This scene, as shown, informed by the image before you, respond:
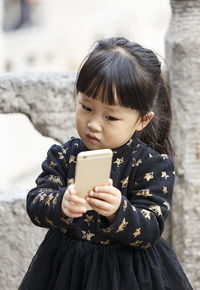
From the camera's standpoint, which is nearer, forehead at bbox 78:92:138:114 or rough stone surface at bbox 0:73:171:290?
forehead at bbox 78:92:138:114

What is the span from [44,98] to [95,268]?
100 cm

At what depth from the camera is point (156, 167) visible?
2414mm

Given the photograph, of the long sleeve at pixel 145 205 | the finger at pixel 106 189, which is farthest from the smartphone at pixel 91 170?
the long sleeve at pixel 145 205

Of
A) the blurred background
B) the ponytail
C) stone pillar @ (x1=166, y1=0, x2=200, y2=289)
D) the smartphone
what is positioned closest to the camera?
the smartphone

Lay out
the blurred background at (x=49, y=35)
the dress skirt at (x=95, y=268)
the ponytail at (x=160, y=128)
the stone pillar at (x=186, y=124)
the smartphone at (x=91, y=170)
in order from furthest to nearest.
A: 1. the blurred background at (x=49, y=35)
2. the stone pillar at (x=186, y=124)
3. the ponytail at (x=160, y=128)
4. the dress skirt at (x=95, y=268)
5. the smartphone at (x=91, y=170)

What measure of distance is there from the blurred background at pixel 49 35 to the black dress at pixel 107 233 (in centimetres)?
625

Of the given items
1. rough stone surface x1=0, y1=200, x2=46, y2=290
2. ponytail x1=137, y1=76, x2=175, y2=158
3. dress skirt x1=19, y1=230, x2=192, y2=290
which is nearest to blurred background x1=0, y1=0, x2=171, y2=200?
rough stone surface x1=0, y1=200, x2=46, y2=290

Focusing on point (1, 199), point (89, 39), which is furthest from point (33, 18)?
point (1, 199)

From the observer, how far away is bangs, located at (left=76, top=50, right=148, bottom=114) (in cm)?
227

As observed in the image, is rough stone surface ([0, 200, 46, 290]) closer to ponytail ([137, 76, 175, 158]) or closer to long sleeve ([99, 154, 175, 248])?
ponytail ([137, 76, 175, 158])

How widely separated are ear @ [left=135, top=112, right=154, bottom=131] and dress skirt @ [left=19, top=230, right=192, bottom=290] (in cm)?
37

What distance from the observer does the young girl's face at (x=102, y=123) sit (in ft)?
7.51

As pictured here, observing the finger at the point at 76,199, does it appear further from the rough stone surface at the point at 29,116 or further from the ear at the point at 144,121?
the rough stone surface at the point at 29,116

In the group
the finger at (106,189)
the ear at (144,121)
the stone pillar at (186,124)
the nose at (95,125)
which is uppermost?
the nose at (95,125)
